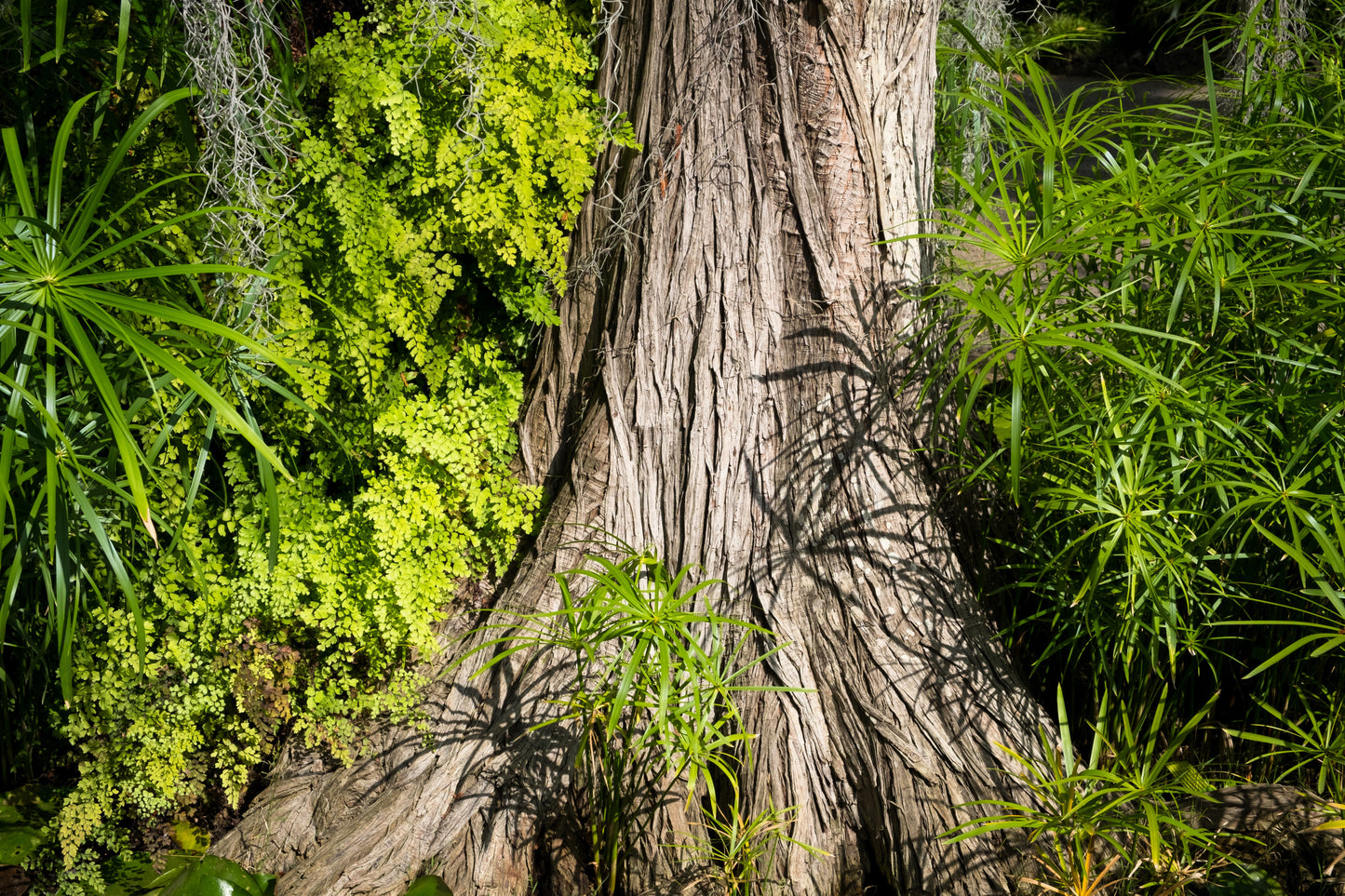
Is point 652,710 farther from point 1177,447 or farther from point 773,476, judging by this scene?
point 1177,447

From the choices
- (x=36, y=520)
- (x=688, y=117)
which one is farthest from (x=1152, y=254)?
(x=36, y=520)

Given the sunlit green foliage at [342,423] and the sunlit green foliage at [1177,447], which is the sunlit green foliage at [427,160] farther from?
the sunlit green foliage at [1177,447]

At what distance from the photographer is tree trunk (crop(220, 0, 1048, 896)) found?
215 centimetres

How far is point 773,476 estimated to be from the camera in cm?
229

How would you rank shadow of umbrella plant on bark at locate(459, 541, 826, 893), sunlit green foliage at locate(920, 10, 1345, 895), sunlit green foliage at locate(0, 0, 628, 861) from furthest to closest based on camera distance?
sunlit green foliage at locate(0, 0, 628, 861) < shadow of umbrella plant on bark at locate(459, 541, 826, 893) < sunlit green foliage at locate(920, 10, 1345, 895)

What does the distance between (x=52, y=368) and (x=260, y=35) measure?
1.06 metres

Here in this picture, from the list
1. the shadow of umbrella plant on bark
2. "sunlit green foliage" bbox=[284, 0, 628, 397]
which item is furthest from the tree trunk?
"sunlit green foliage" bbox=[284, 0, 628, 397]

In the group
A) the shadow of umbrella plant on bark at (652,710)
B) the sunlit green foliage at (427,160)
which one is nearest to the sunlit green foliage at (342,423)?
the sunlit green foliage at (427,160)

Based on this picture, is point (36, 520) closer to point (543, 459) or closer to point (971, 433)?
point (543, 459)

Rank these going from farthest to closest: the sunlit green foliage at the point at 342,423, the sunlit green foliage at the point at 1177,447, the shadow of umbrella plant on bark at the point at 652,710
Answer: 1. the sunlit green foliage at the point at 342,423
2. the shadow of umbrella plant on bark at the point at 652,710
3. the sunlit green foliage at the point at 1177,447

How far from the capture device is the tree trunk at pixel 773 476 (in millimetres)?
2146

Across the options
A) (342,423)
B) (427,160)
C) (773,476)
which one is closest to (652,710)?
(773,476)

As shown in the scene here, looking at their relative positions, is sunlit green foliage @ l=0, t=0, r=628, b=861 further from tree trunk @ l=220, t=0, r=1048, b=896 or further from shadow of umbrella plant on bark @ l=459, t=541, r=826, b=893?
shadow of umbrella plant on bark @ l=459, t=541, r=826, b=893

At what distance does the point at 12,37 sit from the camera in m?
1.99
